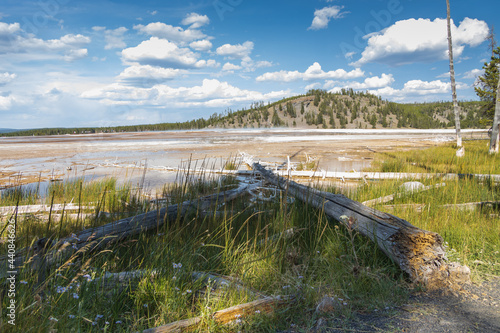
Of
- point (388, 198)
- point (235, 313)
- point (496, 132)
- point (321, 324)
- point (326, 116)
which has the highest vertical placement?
point (326, 116)

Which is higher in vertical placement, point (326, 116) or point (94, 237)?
point (326, 116)

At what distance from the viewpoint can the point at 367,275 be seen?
321 cm

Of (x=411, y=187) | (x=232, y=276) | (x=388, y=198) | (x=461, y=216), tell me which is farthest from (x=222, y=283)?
(x=411, y=187)

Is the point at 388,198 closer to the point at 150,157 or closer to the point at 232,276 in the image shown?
the point at 232,276

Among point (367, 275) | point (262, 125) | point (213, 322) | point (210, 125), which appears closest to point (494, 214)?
point (367, 275)

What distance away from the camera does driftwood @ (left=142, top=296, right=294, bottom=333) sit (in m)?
2.18

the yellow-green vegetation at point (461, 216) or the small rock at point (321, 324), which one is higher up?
the yellow-green vegetation at point (461, 216)

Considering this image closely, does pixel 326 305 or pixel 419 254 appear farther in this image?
pixel 419 254

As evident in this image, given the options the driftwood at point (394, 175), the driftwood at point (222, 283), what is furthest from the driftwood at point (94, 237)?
the driftwood at point (394, 175)

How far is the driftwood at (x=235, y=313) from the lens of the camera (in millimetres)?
2176

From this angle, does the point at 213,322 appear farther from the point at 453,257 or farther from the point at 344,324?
the point at 453,257

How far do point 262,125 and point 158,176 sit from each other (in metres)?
56.4

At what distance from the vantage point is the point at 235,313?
243 cm

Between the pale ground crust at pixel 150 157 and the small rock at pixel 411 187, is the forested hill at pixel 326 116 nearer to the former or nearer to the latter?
the pale ground crust at pixel 150 157
